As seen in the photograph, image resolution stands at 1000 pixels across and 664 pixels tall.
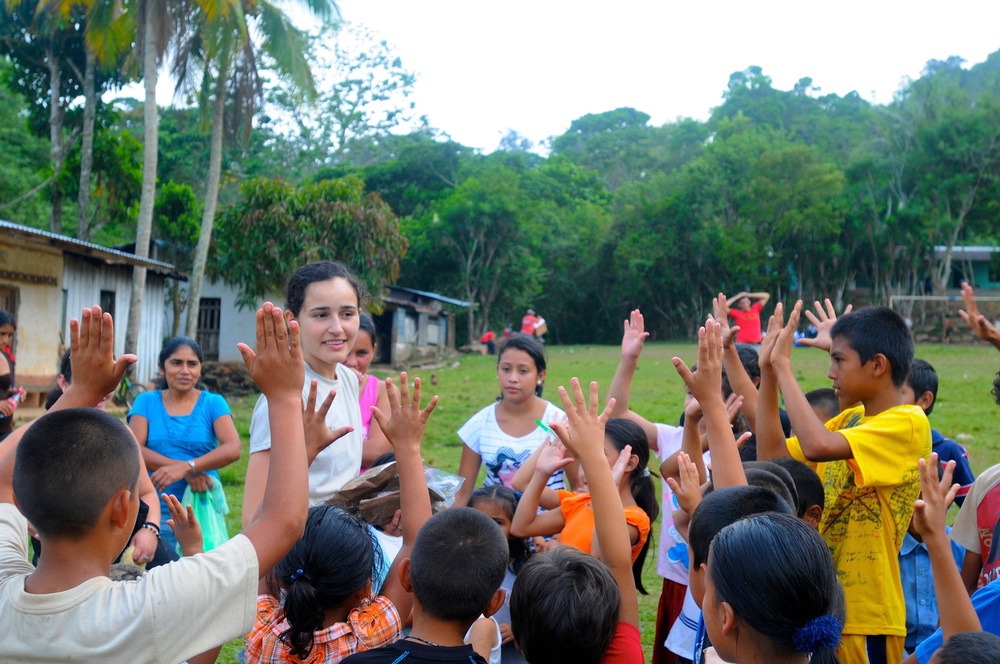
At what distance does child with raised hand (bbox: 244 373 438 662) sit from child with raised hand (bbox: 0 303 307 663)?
59 centimetres

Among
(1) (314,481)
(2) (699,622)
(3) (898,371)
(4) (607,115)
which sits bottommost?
(2) (699,622)

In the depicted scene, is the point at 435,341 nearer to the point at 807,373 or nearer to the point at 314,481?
the point at 807,373

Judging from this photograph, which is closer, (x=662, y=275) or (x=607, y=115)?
(x=662, y=275)

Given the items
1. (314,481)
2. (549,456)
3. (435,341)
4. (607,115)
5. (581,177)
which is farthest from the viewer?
(607,115)

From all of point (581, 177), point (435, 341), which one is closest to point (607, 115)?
point (581, 177)

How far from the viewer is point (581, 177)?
4678 centimetres

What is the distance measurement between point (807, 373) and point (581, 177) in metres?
30.8

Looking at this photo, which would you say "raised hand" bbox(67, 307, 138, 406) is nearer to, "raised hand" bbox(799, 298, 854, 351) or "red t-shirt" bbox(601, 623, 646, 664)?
"red t-shirt" bbox(601, 623, 646, 664)

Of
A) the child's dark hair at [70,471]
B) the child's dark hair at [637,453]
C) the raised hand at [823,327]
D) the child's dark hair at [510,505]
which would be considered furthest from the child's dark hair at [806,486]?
the child's dark hair at [70,471]

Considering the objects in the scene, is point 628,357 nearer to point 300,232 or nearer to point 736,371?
point 736,371

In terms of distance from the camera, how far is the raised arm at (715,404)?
2.73 meters

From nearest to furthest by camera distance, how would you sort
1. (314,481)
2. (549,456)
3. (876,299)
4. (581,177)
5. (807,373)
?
(314,481), (549,456), (807,373), (876,299), (581,177)

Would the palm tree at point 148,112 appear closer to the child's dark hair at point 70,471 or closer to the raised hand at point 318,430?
the raised hand at point 318,430

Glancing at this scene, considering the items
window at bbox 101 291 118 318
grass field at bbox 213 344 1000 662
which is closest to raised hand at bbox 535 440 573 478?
grass field at bbox 213 344 1000 662
